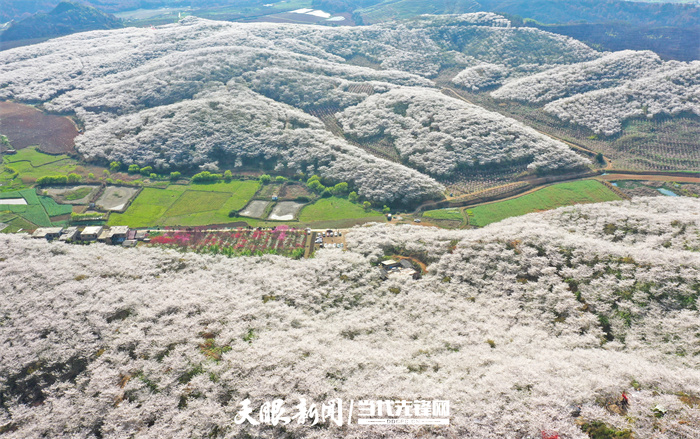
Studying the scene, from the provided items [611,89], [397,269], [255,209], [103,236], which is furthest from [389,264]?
[611,89]

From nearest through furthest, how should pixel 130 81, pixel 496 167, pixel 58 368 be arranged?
pixel 58 368 < pixel 496 167 < pixel 130 81

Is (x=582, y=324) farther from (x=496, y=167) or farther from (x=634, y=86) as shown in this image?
(x=634, y=86)

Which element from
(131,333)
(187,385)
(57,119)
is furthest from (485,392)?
(57,119)

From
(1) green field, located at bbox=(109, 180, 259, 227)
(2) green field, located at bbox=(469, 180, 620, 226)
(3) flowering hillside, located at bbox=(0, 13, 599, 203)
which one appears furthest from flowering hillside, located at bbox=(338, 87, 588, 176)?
(1) green field, located at bbox=(109, 180, 259, 227)

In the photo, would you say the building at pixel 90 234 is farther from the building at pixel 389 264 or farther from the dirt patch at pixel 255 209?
the building at pixel 389 264

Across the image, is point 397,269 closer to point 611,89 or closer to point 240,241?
point 240,241

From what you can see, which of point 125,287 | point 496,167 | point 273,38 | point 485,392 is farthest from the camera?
point 273,38
